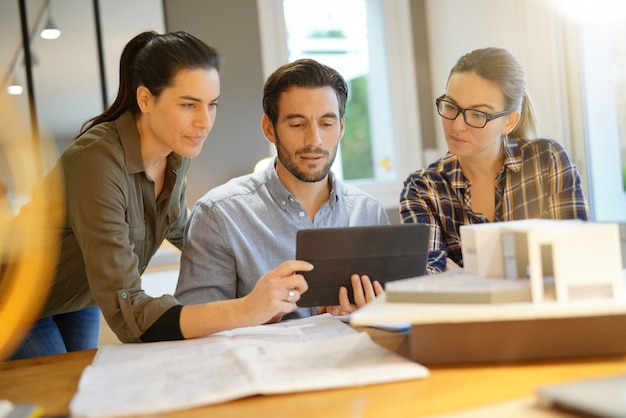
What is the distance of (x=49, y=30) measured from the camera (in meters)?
3.95

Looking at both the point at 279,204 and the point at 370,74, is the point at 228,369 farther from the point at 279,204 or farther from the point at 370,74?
the point at 370,74

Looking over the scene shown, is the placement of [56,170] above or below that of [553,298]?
above

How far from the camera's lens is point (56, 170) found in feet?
5.53

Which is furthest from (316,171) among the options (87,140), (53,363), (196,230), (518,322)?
(518,322)

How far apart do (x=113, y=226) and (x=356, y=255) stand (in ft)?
1.69

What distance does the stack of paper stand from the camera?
0.98 metres

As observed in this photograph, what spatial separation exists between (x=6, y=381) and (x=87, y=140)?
60 cm

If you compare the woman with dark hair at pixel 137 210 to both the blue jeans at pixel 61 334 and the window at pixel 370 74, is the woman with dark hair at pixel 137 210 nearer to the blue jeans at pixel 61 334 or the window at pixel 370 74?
the blue jeans at pixel 61 334

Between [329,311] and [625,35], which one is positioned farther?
[625,35]

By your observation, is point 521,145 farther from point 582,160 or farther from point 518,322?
point 582,160

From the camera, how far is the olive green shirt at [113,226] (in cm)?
144

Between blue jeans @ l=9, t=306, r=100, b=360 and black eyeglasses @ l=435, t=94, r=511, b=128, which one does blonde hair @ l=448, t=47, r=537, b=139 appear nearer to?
black eyeglasses @ l=435, t=94, r=511, b=128

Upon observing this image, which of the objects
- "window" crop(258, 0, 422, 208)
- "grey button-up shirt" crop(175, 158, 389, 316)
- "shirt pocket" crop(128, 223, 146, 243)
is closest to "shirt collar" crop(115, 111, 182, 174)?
"shirt pocket" crop(128, 223, 146, 243)

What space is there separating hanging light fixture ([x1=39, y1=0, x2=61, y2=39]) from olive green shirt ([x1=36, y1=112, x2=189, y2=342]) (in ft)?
7.94
